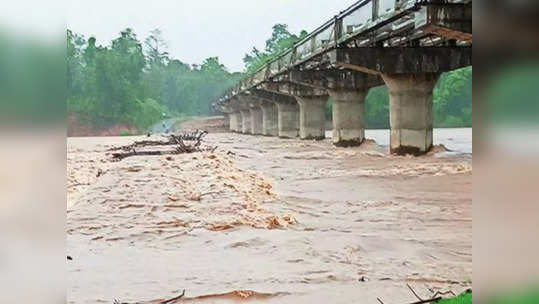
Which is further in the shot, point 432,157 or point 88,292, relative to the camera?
point 432,157

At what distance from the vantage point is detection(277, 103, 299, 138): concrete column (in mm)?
40688

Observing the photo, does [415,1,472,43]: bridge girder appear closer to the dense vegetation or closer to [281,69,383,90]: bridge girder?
[281,69,383,90]: bridge girder

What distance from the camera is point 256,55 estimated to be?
104m

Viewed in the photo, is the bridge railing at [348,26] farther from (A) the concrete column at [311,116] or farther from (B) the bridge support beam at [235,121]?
(B) the bridge support beam at [235,121]

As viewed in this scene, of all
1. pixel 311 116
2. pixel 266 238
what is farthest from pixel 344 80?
pixel 266 238

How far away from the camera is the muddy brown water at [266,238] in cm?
445

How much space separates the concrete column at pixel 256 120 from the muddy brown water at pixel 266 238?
134 ft

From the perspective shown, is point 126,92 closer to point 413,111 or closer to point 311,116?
point 311,116

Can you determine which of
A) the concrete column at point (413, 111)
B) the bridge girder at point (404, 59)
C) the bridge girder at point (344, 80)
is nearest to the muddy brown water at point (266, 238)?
the concrete column at point (413, 111)

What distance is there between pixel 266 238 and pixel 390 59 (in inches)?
527
